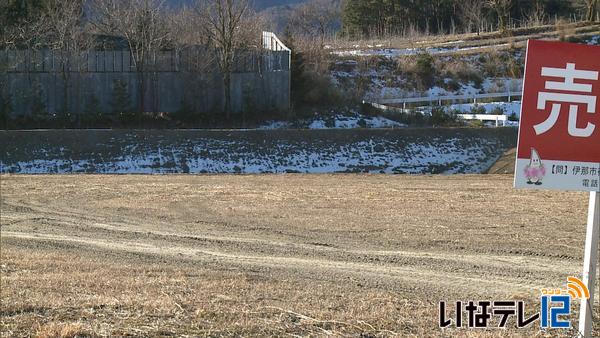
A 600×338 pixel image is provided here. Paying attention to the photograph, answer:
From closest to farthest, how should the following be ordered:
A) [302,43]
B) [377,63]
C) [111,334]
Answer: [111,334] < [302,43] < [377,63]

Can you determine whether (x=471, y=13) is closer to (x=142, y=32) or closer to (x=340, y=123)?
(x=340, y=123)

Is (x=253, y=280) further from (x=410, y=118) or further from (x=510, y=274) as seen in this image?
(x=410, y=118)

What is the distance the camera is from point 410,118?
46031 mm

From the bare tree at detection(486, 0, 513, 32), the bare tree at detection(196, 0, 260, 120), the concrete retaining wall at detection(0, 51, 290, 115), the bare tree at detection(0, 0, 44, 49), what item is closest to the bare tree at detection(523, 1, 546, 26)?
the bare tree at detection(486, 0, 513, 32)

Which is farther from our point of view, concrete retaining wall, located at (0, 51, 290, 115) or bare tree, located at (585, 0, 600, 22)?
bare tree, located at (585, 0, 600, 22)

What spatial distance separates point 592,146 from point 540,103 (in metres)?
0.52

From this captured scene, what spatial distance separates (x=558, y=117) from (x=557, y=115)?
0.05 ft

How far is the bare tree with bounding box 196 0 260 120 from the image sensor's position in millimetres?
45625

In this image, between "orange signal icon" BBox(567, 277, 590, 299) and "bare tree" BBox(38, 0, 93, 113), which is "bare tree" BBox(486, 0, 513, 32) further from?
"orange signal icon" BBox(567, 277, 590, 299)

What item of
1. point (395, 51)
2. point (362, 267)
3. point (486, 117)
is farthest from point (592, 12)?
point (362, 267)

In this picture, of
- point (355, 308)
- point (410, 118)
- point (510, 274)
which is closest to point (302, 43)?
point (410, 118)

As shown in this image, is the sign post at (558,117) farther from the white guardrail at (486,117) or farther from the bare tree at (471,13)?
the bare tree at (471,13)

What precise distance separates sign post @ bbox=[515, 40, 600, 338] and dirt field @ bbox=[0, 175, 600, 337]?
2.11 metres

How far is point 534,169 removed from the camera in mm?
5102
